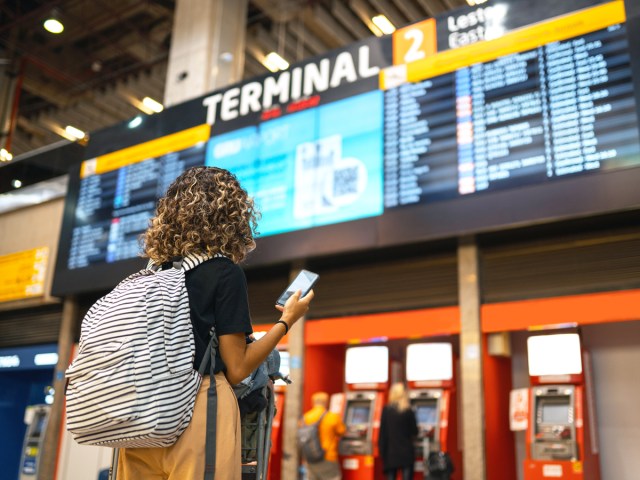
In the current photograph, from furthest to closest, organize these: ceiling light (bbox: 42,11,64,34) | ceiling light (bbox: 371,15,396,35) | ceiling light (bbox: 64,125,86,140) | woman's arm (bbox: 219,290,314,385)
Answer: ceiling light (bbox: 64,125,86,140), ceiling light (bbox: 42,11,64,34), ceiling light (bbox: 371,15,396,35), woman's arm (bbox: 219,290,314,385)

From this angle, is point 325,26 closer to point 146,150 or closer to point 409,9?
point 409,9

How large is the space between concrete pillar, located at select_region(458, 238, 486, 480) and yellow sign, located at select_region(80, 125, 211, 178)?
3.18m

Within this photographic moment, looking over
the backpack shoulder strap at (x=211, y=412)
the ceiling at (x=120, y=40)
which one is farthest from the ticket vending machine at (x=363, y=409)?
the ceiling at (x=120, y=40)

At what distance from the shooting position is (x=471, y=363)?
5.55 meters

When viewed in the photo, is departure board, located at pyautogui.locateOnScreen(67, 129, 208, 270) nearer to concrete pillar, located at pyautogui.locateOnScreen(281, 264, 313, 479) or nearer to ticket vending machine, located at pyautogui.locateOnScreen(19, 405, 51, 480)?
concrete pillar, located at pyautogui.locateOnScreen(281, 264, 313, 479)

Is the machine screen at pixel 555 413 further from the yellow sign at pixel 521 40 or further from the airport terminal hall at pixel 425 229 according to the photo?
the yellow sign at pixel 521 40

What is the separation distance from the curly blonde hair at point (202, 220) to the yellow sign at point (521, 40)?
423cm

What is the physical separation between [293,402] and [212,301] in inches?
207

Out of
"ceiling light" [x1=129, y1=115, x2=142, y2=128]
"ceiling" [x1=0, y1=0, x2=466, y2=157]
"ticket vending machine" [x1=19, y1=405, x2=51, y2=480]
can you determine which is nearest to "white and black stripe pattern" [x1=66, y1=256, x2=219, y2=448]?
"ceiling light" [x1=129, y1=115, x2=142, y2=128]

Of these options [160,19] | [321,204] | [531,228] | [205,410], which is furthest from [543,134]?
[160,19]

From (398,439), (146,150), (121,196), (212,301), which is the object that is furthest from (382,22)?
(212,301)

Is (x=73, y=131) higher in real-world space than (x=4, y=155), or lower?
higher

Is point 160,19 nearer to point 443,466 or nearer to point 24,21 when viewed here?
point 24,21

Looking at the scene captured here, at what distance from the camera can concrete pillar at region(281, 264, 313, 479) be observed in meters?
6.39
